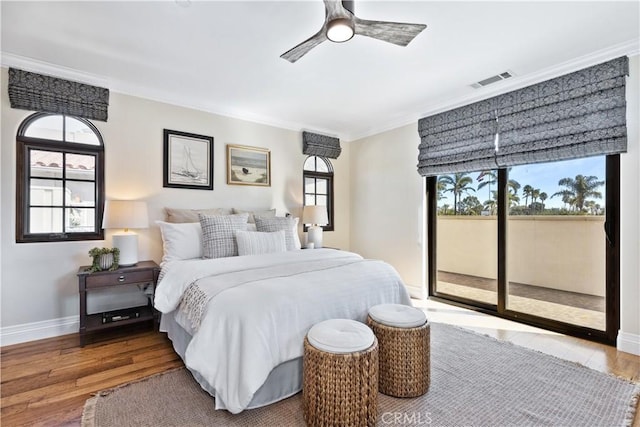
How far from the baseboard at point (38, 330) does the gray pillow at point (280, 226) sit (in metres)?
2.02

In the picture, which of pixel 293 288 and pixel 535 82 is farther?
pixel 535 82

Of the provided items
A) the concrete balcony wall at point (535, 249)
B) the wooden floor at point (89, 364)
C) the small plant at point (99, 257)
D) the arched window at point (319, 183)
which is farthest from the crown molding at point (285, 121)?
the wooden floor at point (89, 364)

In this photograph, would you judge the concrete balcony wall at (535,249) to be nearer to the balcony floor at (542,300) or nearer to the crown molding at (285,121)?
the balcony floor at (542,300)

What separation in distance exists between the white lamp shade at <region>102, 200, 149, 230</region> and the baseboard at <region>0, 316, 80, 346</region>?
1049 mm

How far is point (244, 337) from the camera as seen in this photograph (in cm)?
165

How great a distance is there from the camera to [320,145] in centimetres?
473

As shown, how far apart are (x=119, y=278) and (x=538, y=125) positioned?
4.25 m

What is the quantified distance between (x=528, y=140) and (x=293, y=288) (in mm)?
2792

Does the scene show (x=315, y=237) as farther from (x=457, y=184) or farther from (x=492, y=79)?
(x=492, y=79)

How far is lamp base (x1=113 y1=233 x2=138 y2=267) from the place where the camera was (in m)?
2.88

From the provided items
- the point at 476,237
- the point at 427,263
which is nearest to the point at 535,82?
the point at 476,237

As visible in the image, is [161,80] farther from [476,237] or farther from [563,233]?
[563,233]

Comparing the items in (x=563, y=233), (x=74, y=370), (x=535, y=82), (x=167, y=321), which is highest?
(x=535, y=82)

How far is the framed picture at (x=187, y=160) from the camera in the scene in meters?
3.44
